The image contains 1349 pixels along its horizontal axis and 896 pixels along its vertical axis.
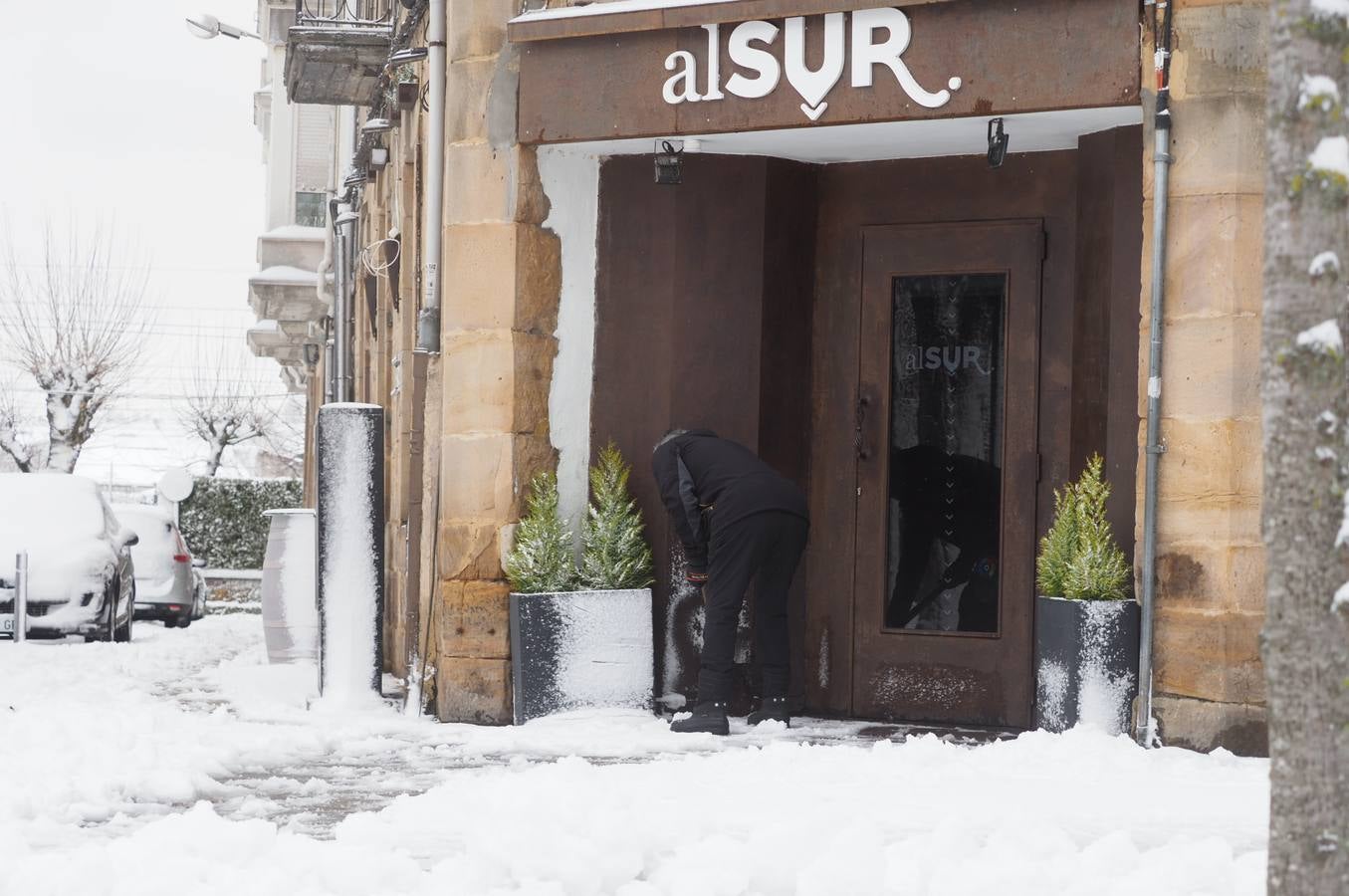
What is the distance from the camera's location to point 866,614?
9.47 m

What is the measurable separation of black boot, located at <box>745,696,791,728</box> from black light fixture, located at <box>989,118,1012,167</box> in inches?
113

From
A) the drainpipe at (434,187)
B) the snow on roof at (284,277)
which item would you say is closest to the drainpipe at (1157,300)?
the drainpipe at (434,187)

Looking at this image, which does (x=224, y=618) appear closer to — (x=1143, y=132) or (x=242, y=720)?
(x=242, y=720)

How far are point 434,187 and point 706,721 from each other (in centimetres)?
353

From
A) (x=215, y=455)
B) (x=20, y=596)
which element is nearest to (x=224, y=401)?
(x=215, y=455)

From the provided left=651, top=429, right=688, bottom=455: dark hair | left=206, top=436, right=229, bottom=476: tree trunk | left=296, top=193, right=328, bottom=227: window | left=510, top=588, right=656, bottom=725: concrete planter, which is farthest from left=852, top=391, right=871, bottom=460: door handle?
left=206, top=436, right=229, bottom=476: tree trunk

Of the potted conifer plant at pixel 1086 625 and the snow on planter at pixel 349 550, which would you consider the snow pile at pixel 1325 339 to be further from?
the snow on planter at pixel 349 550

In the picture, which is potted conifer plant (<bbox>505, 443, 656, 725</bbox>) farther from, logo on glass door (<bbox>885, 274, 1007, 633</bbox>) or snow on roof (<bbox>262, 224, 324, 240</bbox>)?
Result: snow on roof (<bbox>262, 224, 324, 240</bbox>)

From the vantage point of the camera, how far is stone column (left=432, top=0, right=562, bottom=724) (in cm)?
926

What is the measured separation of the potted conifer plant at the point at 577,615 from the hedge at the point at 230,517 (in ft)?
83.0

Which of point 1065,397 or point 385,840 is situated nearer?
point 385,840

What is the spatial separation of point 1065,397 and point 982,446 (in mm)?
519

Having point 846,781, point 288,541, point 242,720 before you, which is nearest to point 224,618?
point 288,541

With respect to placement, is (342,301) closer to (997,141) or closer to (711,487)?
(711,487)
